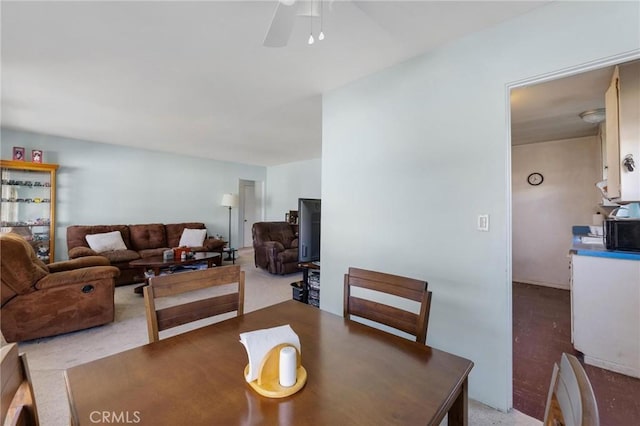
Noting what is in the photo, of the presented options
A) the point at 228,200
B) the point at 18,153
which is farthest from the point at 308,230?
the point at 18,153

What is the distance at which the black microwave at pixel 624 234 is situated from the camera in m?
2.18

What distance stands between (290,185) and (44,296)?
524cm

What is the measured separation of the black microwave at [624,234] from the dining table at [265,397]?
240 centimetres

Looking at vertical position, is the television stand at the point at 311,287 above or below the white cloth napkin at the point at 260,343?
below

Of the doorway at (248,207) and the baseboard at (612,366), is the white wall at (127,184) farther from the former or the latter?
the baseboard at (612,366)

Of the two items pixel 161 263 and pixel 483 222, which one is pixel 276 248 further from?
pixel 483 222

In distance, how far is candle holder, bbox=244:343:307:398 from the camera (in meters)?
0.77

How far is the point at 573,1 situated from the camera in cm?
147

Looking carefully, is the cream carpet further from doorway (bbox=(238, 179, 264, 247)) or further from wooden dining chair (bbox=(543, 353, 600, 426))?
doorway (bbox=(238, 179, 264, 247))

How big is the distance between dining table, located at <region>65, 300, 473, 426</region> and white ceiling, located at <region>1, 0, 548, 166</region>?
1.56m

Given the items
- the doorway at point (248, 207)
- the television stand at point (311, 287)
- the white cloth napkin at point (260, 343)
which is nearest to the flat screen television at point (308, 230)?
the television stand at point (311, 287)

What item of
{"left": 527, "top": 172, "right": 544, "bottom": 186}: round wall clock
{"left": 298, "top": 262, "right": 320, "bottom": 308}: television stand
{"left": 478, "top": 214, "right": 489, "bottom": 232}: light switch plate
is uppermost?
{"left": 527, "top": 172, "right": 544, "bottom": 186}: round wall clock

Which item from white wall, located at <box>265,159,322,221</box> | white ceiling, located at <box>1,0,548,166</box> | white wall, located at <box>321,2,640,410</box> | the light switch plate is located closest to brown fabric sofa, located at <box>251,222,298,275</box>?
white wall, located at <box>265,159,322,221</box>

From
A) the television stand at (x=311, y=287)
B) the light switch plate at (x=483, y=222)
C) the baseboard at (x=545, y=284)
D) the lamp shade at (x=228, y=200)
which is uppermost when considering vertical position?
the lamp shade at (x=228, y=200)
